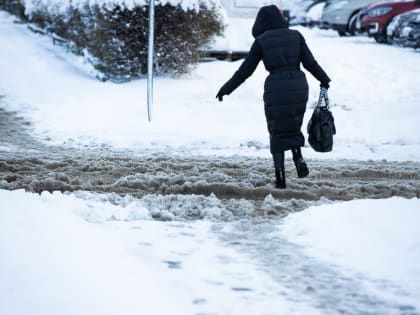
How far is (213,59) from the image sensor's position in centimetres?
1669

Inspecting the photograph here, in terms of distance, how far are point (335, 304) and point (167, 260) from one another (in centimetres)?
112

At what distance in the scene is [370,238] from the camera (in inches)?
181

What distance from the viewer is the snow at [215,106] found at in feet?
33.7

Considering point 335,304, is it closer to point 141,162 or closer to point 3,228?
point 3,228

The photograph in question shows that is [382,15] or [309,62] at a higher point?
[382,15]

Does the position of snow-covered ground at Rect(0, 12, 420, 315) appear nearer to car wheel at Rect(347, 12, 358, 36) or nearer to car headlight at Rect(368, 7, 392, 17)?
car headlight at Rect(368, 7, 392, 17)

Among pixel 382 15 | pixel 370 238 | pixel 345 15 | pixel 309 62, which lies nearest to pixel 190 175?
pixel 309 62

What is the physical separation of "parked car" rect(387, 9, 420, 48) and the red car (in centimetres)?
61

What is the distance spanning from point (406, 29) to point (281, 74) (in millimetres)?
10942

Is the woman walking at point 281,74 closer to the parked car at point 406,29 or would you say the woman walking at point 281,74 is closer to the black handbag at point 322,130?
the black handbag at point 322,130

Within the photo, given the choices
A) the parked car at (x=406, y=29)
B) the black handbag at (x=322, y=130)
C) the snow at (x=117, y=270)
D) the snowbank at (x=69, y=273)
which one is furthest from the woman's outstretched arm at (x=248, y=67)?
the parked car at (x=406, y=29)

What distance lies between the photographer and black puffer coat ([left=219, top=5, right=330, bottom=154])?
637 centimetres

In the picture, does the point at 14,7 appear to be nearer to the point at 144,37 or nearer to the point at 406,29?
the point at 144,37

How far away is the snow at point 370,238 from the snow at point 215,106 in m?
4.11
